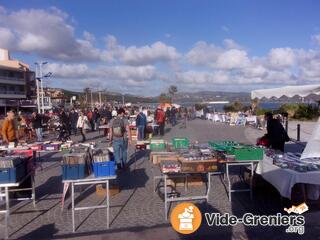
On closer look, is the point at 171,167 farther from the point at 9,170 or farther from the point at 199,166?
the point at 9,170

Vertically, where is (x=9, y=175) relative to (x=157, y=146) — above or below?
below

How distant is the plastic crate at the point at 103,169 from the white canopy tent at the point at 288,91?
24.8ft

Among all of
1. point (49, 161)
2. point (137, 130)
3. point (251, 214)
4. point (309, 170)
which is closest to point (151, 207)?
point (251, 214)

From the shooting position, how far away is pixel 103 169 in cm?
624

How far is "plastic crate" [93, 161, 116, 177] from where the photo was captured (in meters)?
6.23

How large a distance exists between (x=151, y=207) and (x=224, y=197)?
65.5 inches

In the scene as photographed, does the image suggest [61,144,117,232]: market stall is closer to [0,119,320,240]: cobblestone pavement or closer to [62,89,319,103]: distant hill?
[0,119,320,240]: cobblestone pavement

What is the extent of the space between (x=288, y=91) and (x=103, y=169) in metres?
8.86

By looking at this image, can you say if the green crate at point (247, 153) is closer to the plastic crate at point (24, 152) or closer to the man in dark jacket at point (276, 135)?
the man in dark jacket at point (276, 135)

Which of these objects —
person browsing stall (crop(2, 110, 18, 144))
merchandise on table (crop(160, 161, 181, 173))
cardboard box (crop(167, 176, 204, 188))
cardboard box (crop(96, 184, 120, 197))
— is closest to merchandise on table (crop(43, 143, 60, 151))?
cardboard box (crop(96, 184, 120, 197))

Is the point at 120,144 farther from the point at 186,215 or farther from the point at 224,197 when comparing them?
the point at 186,215

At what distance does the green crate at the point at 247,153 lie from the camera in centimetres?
717

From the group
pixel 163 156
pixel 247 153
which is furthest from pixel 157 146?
pixel 247 153

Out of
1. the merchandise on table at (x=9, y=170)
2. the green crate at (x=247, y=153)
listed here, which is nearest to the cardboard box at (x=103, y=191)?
the merchandise on table at (x=9, y=170)
